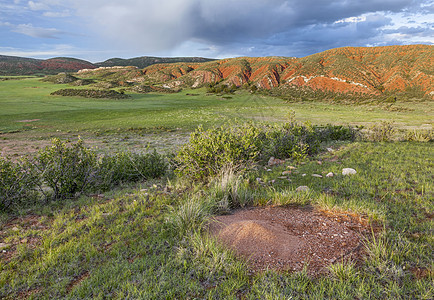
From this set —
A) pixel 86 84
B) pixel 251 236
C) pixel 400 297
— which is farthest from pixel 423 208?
pixel 86 84

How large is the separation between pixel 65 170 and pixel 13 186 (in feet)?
3.75

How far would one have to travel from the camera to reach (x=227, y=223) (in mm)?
4105

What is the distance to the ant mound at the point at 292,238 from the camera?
10.3ft

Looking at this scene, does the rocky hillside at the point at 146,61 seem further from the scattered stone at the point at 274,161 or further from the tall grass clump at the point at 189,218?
the tall grass clump at the point at 189,218

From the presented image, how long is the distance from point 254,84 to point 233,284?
7338cm

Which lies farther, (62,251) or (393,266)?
(62,251)

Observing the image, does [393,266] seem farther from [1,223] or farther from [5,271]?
[1,223]

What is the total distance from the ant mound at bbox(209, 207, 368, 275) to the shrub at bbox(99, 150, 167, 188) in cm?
455

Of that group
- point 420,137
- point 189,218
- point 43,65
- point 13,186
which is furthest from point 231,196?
point 43,65

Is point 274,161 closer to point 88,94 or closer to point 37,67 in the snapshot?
point 88,94

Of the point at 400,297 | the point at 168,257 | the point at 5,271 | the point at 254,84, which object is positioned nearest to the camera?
the point at 400,297

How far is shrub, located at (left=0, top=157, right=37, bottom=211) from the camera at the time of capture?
5.58m

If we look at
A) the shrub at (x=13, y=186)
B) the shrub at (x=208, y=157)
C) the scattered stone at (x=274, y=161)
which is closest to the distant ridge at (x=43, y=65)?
the shrub at (x=13, y=186)

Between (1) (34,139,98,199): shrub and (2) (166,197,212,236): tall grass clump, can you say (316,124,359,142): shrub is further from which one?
(1) (34,139,98,199): shrub
